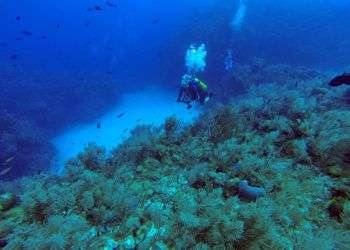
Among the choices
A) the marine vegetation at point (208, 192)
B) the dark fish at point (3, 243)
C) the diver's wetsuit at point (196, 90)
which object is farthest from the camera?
the diver's wetsuit at point (196, 90)

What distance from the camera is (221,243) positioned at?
3.15 metres

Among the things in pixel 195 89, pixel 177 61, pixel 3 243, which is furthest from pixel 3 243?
pixel 177 61

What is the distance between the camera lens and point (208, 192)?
13.5 feet

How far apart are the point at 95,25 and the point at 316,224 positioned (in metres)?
69.4

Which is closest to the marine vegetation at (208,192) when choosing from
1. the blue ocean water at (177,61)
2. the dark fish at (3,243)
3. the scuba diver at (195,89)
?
the dark fish at (3,243)

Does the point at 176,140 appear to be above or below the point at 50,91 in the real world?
above

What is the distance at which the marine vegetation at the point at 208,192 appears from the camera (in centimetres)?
322

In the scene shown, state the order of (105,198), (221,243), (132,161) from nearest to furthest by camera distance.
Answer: (221,243) < (105,198) < (132,161)

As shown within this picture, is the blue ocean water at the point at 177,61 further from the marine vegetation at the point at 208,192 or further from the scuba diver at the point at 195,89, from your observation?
the marine vegetation at the point at 208,192

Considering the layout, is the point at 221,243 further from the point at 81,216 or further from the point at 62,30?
the point at 62,30

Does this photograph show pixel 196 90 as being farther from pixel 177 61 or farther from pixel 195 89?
pixel 177 61

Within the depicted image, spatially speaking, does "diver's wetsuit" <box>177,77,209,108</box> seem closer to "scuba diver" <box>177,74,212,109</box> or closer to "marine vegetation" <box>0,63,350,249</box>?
"scuba diver" <box>177,74,212,109</box>

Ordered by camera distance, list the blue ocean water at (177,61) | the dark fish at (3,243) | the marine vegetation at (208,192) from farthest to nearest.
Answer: the blue ocean water at (177,61) → the dark fish at (3,243) → the marine vegetation at (208,192)

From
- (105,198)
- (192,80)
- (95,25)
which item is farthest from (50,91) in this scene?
(95,25)
